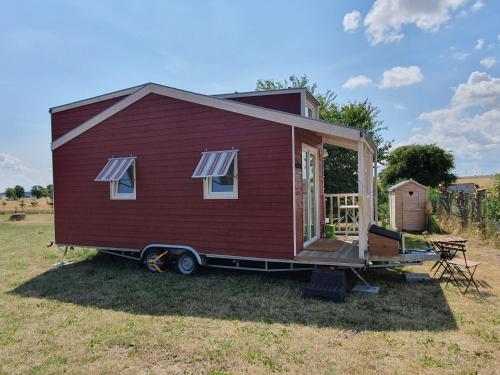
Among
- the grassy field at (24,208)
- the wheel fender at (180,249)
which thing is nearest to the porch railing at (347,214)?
the wheel fender at (180,249)

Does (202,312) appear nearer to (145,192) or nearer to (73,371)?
(73,371)

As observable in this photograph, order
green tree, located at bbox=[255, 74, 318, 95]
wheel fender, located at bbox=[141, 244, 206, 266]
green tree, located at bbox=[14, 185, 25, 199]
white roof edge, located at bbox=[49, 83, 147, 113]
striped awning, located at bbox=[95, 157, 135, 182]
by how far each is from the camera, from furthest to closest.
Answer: green tree, located at bbox=[14, 185, 25, 199] → green tree, located at bbox=[255, 74, 318, 95] → white roof edge, located at bbox=[49, 83, 147, 113] → striped awning, located at bbox=[95, 157, 135, 182] → wheel fender, located at bbox=[141, 244, 206, 266]

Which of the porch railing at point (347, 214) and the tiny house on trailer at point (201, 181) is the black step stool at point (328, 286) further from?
the porch railing at point (347, 214)

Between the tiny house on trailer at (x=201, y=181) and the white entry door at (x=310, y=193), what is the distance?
25 mm

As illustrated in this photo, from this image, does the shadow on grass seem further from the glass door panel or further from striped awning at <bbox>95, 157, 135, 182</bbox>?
striped awning at <bbox>95, 157, 135, 182</bbox>

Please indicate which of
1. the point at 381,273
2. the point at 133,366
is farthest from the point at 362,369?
the point at 381,273

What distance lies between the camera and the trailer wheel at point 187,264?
7359 millimetres

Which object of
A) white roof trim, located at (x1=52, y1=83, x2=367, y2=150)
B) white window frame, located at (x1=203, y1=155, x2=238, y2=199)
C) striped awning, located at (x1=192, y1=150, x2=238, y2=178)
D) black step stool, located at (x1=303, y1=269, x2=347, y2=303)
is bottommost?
black step stool, located at (x1=303, y1=269, x2=347, y2=303)

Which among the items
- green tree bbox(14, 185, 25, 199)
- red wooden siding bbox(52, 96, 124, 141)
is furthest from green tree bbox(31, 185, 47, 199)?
red wooden siding bbox(52, 96, 124, 141)

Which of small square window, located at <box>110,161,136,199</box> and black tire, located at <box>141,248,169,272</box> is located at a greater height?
small square window, located at <box>110,161,136,199</box>

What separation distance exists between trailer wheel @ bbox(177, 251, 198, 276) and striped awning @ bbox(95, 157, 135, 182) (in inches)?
86.2

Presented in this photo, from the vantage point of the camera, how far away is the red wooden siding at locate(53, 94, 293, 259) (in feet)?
21.5

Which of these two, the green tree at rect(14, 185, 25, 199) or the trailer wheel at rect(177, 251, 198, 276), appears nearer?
the trailer wheel at rect(177, 251, 198, 276)

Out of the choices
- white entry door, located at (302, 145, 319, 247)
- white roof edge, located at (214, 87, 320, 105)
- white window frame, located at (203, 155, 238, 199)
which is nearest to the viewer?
white window frame, located at (203, 155, 238, 199)
